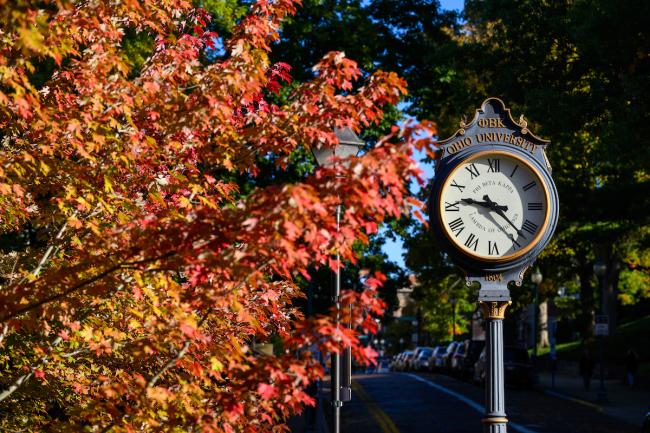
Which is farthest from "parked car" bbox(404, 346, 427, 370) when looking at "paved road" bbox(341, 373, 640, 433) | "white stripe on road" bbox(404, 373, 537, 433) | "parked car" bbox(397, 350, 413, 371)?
"paved road" bbox(341, 373, 640, 433)

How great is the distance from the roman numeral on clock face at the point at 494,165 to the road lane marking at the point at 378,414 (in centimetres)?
1299

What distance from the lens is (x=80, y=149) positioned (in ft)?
21.5

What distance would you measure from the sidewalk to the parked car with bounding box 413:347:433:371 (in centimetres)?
1610

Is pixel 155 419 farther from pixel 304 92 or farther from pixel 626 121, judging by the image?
pixel 626 121

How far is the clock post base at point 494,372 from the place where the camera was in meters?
8.12

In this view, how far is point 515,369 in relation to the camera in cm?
3528

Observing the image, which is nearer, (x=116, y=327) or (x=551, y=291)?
(x=116, y=327)

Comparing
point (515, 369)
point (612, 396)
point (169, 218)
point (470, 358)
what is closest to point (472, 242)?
point (169, 218)

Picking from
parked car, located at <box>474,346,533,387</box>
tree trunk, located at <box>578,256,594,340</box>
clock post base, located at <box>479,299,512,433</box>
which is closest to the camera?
clock post base, located at <box>479,299,512,433</box>

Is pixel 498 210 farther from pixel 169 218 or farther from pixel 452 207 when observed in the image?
pixel 169 218

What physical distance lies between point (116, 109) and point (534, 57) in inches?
914

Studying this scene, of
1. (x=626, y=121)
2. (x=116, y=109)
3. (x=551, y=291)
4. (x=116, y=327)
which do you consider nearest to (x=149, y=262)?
(x=116, y=109)

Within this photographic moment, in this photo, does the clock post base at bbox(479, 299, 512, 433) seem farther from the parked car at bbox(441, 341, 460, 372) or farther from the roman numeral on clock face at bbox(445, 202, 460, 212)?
the parked car at bbox(441, 341, 460, 372)

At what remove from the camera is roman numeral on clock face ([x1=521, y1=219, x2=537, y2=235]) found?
28.8ft
